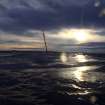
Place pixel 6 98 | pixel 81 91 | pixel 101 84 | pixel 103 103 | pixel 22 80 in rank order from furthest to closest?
pixel 22 80, pixel 101 84, pixel 81 91, pixel 6 98, pixel 103 103

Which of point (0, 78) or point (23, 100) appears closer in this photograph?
point (23, 100)

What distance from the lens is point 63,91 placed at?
21.6m


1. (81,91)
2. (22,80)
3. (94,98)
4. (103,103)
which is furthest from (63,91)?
(22,80)

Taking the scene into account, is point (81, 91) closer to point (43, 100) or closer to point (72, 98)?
point (72, 98)

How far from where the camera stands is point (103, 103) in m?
17.9

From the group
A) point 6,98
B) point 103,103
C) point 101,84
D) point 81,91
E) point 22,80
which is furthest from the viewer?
point 22,80

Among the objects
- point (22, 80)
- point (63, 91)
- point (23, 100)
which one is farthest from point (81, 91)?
point (22, 80)

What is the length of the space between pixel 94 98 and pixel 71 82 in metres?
6.45

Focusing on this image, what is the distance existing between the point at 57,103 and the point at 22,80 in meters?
9.35

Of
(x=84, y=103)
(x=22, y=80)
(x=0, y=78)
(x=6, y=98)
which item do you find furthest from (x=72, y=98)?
(x=0, y=78)

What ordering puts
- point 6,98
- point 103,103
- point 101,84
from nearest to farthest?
point 103,103
point 6,98
point 101,84

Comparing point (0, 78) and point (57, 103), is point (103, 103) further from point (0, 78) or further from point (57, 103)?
point (0, 78)

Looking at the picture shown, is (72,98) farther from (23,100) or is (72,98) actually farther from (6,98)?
(6,98)

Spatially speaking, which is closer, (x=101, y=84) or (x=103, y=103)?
(x=103, y=103)
